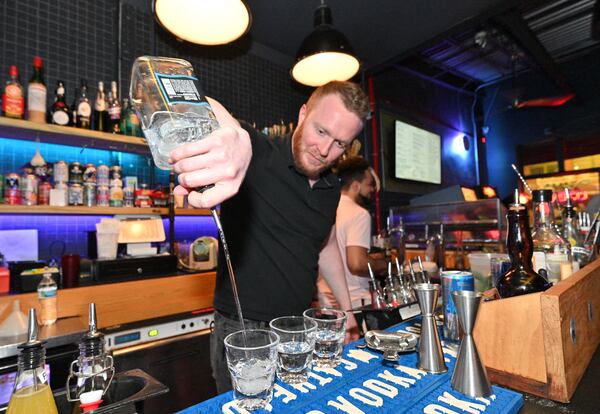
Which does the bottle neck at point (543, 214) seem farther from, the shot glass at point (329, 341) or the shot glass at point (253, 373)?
the shot glass at point (253, 373)

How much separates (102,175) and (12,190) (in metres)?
0.50

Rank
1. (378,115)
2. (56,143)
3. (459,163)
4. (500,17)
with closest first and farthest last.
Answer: (56,143) < (500,17) < (378,115) < (459,163)

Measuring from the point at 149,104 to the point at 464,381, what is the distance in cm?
81

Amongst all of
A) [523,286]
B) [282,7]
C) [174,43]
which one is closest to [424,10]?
[282,7]

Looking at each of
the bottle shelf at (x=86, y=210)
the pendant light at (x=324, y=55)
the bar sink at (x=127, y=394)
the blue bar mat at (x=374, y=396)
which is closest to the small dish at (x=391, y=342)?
the blue bar mat at (x=374, y=396)

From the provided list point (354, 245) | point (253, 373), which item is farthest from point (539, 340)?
point (354, 245)

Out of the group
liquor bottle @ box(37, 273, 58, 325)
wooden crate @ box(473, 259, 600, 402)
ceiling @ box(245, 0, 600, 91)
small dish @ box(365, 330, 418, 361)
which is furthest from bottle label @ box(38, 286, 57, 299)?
ceiling @ box(245, 0, 600, 91)

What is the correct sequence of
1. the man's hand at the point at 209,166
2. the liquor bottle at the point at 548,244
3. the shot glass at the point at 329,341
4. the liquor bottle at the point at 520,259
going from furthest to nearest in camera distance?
the liquor bottle at the point at 548,244, the liquor bottle at the point at 520,259, the shot glass at the point at 329,341, the man's hand at the point at 209,166

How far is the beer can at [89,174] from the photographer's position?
2.40 metres

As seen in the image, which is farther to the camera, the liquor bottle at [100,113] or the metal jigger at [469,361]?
the liquor bottle at [100,113]

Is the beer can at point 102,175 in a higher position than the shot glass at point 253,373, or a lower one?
higher

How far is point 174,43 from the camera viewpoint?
321 cm

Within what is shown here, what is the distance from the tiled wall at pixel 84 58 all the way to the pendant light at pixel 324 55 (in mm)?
1071

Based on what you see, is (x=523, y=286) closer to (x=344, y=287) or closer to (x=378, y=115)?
(x=344, y=287)
